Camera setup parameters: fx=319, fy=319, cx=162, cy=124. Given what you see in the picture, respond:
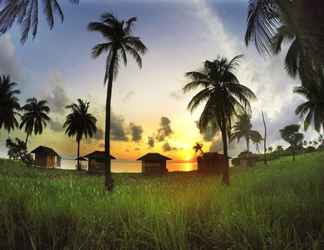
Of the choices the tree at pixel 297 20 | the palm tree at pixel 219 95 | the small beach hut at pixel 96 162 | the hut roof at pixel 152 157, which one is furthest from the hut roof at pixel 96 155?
the tree at pixel 297 20

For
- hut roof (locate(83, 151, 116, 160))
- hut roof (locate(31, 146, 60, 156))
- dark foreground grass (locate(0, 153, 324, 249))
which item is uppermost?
hut roof (locate(31, 146, 60, 156))

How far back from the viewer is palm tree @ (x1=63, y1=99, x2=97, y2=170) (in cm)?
5572

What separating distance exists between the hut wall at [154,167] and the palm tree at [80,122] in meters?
15.1

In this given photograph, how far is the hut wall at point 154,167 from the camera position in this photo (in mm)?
45906

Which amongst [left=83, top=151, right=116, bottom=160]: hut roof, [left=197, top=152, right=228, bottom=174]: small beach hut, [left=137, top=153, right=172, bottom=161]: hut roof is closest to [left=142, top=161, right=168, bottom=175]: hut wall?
[left=137, top=153, right=172, bottom=161]: hut roof

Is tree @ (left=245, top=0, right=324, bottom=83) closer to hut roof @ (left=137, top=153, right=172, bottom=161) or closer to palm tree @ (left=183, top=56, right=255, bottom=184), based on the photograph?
palm tree @ (left=183, top=56, right=255, bottom=184)

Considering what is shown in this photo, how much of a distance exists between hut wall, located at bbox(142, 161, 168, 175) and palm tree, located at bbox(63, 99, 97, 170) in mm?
15068

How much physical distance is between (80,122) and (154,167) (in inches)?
683

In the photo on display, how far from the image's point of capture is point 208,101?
77.5 ft

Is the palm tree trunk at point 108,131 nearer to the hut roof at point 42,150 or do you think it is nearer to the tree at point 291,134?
the hut roof at point 42,150

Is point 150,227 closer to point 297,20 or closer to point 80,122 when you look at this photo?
point 297,20

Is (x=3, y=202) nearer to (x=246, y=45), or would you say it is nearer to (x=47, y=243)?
(x=47, y=243)

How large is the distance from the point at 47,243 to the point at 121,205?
165 centimetres

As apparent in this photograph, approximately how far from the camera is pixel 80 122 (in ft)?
183
